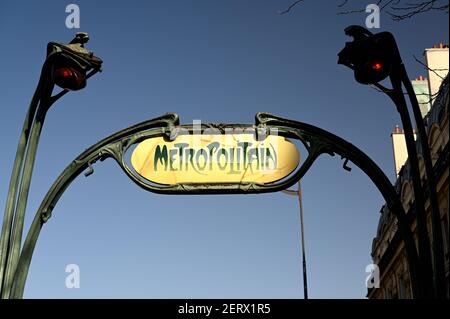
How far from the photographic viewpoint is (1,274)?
6762 mm

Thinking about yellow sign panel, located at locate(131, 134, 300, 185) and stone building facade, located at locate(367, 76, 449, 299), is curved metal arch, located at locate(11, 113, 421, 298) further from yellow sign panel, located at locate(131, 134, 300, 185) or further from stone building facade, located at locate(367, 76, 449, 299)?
stone building facade, located at locate(367, 76, 449, 299)

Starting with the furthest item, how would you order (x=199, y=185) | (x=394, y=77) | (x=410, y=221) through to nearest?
(x=410, y=221)
(x=199, y=185)
(x=394, y=77)

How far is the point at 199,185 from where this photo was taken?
24.3 ft

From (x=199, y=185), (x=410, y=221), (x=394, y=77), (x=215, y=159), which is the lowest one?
(x=199, y=185)

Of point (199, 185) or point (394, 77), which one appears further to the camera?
point (199, 185)

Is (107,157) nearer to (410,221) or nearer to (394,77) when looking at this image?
(394,77)

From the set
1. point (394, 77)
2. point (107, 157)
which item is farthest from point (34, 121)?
point (394, 77)

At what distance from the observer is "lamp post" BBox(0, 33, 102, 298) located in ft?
22.5

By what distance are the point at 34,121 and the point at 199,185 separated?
1864 millimetres

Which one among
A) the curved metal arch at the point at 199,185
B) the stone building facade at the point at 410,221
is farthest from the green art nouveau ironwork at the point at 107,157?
the stone building facade at the point at 410,221

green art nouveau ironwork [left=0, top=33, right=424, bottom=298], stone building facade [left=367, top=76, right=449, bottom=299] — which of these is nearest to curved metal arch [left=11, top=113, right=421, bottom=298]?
green art nouveau ironwork [left=0, top=33, right=424, bottom=298]

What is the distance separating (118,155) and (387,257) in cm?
3492
